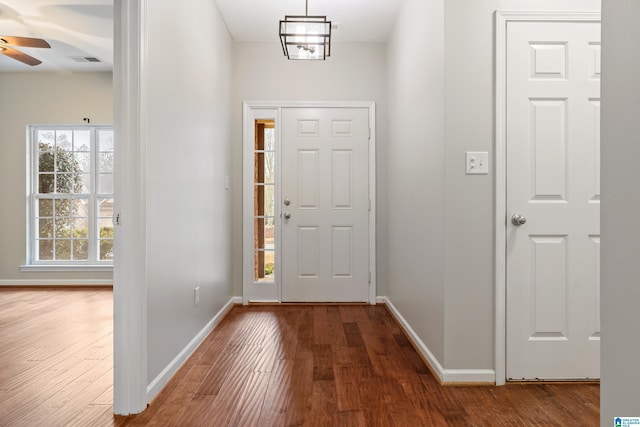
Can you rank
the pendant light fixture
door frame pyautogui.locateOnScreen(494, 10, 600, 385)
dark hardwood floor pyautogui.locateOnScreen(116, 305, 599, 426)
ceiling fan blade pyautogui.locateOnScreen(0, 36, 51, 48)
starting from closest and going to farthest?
dark hardwood floor pyautogui.locateOnScreen(116, 305, 599, 426)
door frame pyautogui.locateOnScreen(494, 10, 600, 385)
the pendant light fixture
ceiling fan blade pyautogui.locateOnScreen(0, 36, 51, 48)

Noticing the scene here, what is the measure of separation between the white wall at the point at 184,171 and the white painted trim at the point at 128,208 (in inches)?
Answer: 4.2

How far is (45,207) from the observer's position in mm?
5234

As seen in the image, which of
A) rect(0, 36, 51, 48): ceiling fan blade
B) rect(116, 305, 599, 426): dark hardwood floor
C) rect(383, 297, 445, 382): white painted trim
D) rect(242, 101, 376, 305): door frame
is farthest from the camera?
rect(242, 101, 376, 305): door frame

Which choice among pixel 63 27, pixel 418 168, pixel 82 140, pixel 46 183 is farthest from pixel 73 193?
pixel 418 168

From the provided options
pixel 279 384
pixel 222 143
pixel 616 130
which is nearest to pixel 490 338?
pixel 279 384

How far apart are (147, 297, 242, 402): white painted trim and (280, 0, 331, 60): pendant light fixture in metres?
2.19

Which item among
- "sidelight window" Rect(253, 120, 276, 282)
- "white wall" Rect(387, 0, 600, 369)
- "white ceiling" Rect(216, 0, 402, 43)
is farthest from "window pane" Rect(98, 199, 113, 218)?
"white wall" Rect(387, 0, 600, 369)

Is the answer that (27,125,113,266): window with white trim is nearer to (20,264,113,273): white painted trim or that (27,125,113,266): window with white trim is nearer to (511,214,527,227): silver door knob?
(20,264,113,273): white painted trim

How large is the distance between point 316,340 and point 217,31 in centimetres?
271

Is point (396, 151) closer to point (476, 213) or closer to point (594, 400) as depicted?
point (476, 213)

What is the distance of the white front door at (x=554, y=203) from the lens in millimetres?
2234

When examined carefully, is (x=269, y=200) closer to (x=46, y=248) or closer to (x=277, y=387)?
(x=277, y=387)

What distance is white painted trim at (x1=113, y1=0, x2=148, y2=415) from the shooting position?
6.17ft

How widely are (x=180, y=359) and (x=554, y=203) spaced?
2386mm
